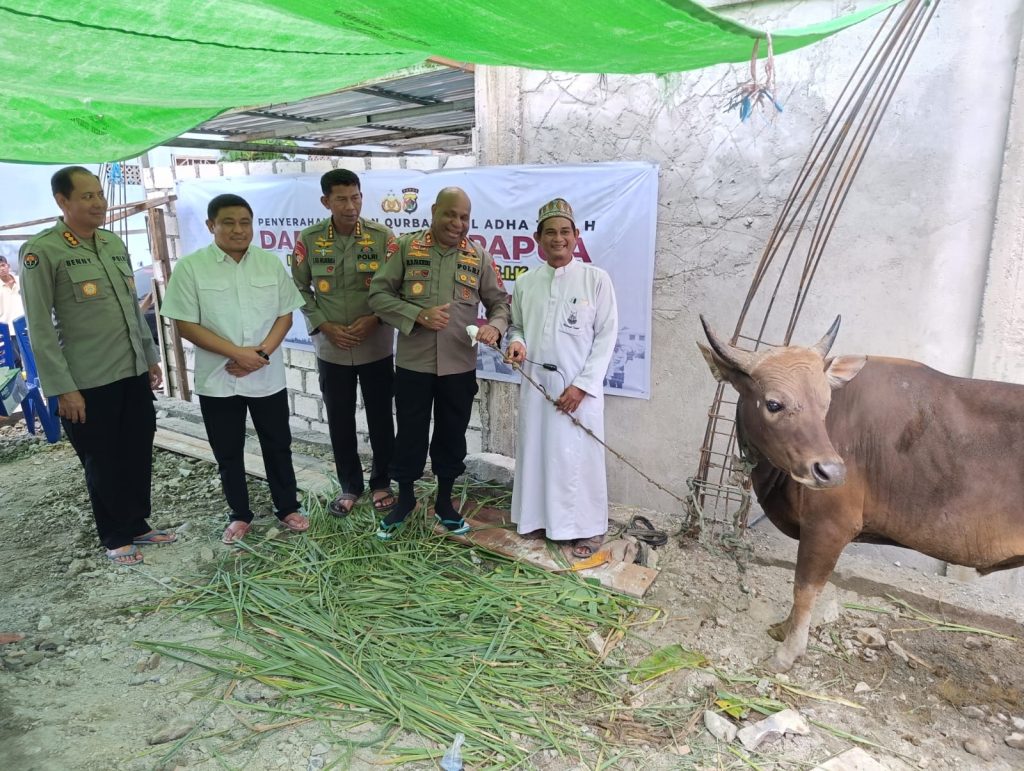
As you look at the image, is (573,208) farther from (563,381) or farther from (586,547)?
(586,547)

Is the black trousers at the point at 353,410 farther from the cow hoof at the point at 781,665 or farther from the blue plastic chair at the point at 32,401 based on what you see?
the blue plastic chair at the point at 32,401

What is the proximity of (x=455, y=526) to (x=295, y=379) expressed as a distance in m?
2.98

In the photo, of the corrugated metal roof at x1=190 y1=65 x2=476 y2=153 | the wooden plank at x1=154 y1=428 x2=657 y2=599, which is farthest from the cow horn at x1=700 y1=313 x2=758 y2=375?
the corrugated metal roof at x1=190 y1=65 x2=476 y2=153

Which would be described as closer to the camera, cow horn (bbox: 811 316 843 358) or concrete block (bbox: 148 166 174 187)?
cow horn (bbox: 811 316 843 358)

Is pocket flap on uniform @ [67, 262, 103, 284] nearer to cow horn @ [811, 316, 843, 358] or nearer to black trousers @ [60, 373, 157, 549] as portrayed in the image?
black trousers @ [60, 373, 157, 549]

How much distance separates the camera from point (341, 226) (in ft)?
13.4

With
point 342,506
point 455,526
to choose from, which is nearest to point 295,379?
point 342,506

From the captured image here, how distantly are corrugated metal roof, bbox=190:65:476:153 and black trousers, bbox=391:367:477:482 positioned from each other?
2.24 m

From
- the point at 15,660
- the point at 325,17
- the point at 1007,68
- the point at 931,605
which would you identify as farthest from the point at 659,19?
the point at 15,660

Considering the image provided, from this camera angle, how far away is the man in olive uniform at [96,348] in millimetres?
3432

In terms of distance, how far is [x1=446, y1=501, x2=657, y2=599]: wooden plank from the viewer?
11.4 feet

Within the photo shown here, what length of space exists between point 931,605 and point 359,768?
2924 millimetres

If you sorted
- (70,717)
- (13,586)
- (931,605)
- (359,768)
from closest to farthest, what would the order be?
(359,768) < (70,717) < (931,605) < (13,586)

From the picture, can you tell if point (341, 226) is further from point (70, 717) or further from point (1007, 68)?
point (1007, 68)
